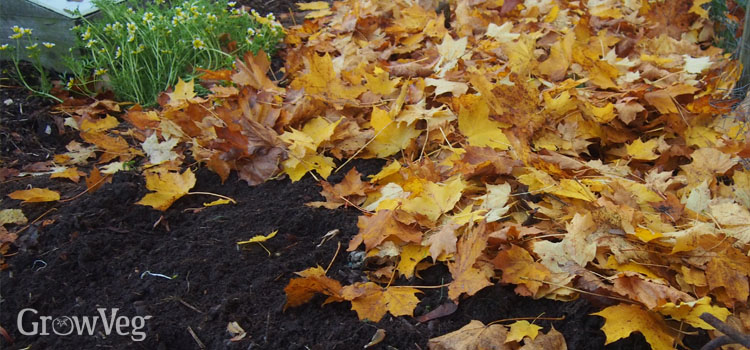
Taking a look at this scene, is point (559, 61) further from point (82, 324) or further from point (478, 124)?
point (82, 324)

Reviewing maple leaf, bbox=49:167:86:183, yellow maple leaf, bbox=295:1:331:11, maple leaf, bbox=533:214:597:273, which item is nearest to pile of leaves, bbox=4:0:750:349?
maple leaf, bbox=533:214:597:273

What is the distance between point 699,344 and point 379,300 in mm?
800

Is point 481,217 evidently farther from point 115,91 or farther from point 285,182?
point 115,91

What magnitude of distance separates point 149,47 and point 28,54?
592 millimetres

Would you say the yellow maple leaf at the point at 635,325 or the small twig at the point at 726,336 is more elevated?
the small twig at the point at 726,336

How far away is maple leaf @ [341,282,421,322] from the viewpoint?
1.66 metres

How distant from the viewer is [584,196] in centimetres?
190

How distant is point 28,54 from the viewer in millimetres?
A: 3180

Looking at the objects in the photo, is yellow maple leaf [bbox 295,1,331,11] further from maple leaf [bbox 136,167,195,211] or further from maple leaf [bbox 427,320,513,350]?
maple leaf [bbox 427,320,513,350]

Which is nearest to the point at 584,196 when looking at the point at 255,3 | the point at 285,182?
the point at 285,182

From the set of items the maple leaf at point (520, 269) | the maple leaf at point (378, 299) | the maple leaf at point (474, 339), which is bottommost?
the maple leaf at point (378, 299)

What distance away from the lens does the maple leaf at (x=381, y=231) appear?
6.06ft

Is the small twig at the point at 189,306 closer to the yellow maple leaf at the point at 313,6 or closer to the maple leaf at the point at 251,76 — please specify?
the maple leaf at the point at 251,76

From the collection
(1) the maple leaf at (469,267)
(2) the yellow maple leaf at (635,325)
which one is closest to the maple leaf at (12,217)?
(1) the maple leaf at (469,267)
